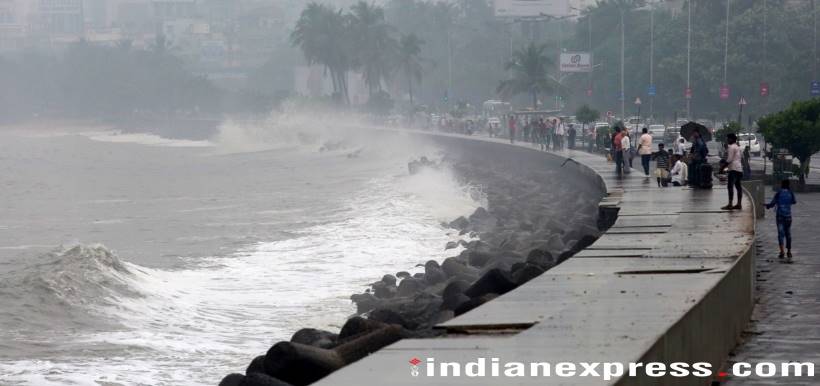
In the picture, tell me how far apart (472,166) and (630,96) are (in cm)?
3695

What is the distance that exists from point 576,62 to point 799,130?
205ft

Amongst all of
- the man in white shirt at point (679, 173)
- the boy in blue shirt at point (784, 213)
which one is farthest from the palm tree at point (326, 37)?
the boy in blue shirt at point (784, 213)

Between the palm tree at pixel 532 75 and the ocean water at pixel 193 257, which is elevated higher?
the palm tree at pixel 532 75

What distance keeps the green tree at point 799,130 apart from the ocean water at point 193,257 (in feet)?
29.1

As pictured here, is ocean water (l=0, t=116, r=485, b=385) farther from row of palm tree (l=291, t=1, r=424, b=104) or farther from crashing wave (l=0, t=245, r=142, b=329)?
row of palm tree (l=291, t=1, r=424, b=104)

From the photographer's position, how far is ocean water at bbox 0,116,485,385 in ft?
69.2

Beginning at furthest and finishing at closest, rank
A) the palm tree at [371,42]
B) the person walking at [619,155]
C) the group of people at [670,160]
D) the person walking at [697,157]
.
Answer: the palm tree at [371,42] < the person walking at [619,155] < the group of people at [670,160] < the person walking at [697,157]

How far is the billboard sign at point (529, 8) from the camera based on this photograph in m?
131

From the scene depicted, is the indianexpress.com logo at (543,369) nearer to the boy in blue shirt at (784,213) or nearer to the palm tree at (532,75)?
the boy in blue shirt at (784,213)

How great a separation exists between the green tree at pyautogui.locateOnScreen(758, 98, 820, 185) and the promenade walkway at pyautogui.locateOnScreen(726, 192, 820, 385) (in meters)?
13.3

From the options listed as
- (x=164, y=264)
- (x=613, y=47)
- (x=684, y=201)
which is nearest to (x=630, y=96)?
(x=613, y=47)

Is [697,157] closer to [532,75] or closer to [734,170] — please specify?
[734,170]

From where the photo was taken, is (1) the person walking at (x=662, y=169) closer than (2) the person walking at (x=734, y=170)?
No

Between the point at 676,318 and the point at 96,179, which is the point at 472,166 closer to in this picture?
the point at 96,179
